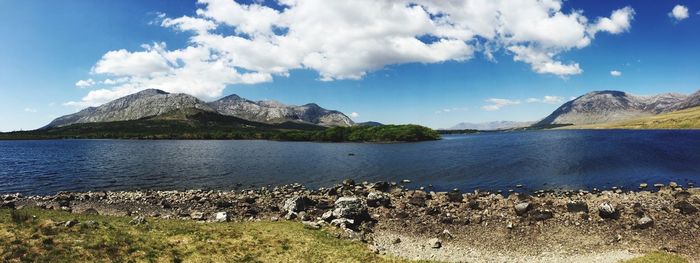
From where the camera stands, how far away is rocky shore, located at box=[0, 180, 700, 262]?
35.9 meters

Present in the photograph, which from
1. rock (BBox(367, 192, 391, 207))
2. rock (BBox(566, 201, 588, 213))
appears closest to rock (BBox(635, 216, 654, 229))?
rock (BBox(566, 201, 588, 213))

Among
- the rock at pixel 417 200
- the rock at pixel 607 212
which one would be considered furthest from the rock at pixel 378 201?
A: the rock at pixel 607 212

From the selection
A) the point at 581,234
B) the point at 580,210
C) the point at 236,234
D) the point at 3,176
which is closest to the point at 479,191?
the point at 580,210

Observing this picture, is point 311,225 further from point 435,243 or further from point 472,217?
point 472,217

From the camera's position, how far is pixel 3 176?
290 ft

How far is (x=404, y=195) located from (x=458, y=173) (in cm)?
3489

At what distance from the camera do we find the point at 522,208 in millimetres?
47375

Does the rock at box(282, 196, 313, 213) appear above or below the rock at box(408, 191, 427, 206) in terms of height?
above

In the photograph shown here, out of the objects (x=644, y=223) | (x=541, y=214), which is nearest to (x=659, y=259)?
(x=644, y=223)

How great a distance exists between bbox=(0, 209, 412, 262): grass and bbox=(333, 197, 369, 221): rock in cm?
744

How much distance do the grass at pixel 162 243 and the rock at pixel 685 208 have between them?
39964 mm

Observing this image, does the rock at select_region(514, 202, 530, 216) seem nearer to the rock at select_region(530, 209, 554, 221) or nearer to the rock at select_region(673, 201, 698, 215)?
the rock at select_region(530, 209, 554, 221)

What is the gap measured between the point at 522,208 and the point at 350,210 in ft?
70.2

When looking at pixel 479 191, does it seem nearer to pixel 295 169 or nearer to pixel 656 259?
pixel 656 259
